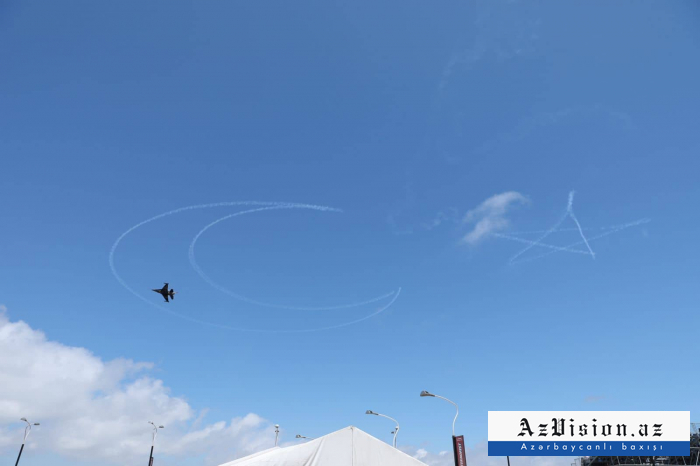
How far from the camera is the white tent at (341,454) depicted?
9.46 m

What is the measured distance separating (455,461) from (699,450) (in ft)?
270

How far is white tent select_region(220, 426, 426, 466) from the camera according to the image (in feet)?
31.0

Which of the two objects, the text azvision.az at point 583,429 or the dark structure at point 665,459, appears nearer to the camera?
the text azvision.az at point 583,429

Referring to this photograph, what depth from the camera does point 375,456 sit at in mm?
9758

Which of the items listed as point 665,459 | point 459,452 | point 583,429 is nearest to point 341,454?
point 459,452

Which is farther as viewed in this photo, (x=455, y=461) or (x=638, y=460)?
(x=638, y=460)

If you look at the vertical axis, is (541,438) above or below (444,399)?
below

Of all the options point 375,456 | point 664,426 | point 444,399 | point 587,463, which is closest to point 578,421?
point 664,426

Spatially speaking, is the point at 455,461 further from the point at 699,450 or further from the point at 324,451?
the point at 699,450

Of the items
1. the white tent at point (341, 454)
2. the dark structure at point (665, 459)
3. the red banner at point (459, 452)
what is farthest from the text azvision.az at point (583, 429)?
the dark structure at point (665, 459)

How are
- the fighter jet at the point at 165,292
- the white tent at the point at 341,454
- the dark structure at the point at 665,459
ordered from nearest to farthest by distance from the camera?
the white tent at the point at 341,454, the fighter jet at the point at 165,292, the dark structure at the point at 665,459

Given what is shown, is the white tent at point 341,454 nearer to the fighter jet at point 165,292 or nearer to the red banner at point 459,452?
the red banner at point 459,452

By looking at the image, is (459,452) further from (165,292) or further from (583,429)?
(165,292)

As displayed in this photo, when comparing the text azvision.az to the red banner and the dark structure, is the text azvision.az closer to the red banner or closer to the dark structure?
the red banner
